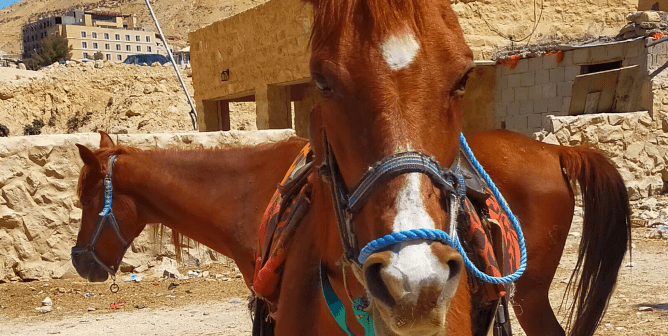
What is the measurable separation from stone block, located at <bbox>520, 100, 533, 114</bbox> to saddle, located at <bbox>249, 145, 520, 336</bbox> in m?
8.92

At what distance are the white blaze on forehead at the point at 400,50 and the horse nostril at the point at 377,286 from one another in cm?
45

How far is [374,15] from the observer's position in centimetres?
138

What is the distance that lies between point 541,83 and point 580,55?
0.82 meters

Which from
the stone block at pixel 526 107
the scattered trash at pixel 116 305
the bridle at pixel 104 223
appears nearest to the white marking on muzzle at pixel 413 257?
the bridle at pixel 104 223

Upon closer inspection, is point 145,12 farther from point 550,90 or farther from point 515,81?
point 550,90

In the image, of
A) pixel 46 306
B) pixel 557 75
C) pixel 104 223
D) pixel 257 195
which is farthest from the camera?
pixel 557 75

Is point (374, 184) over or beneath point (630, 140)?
over

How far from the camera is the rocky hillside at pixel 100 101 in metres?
25.9

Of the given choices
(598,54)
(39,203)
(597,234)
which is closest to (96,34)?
(598,54)

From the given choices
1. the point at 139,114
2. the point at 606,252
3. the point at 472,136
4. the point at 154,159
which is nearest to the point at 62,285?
the point at 154,159

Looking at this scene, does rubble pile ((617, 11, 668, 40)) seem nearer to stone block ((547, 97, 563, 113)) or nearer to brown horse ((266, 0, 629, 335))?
stone block ((547, 97, 563, 113))

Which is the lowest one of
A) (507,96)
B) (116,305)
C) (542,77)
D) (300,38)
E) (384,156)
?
(116,305)

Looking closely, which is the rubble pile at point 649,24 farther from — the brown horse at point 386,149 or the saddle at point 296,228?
the brown horse at point 386,149

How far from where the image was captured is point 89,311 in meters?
5.71
